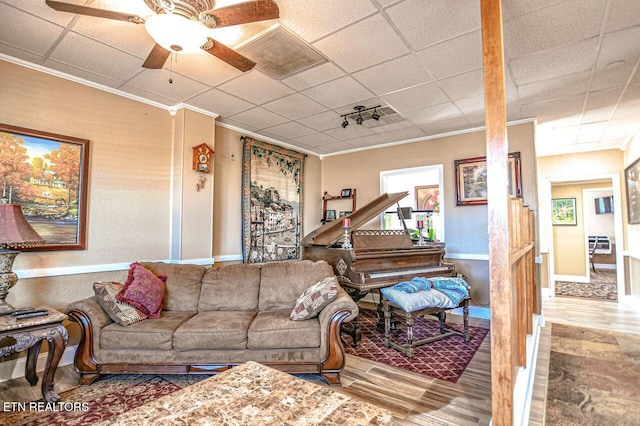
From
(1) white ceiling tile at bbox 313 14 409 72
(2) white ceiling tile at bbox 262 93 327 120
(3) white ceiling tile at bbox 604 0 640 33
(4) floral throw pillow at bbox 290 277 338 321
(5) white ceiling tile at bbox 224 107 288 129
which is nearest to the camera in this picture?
(3) white ceiling tile at bbox 604 0 640 33

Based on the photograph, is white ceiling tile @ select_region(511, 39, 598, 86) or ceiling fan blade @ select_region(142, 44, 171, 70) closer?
ceiling fan blade @ select_region(142, 44, 171, 70)

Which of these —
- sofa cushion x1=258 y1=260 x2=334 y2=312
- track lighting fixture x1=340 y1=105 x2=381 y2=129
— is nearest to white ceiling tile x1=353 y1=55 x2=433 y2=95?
track lighting fixture x1=340 y1=105 x2=381 y2=129

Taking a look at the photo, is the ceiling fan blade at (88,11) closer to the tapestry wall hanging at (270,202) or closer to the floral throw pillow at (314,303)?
the floral throw pillow at (314,303)

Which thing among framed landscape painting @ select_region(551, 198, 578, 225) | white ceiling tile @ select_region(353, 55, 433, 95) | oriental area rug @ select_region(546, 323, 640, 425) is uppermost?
white ceiling tile @ select_region(353, 55, 433, 95)

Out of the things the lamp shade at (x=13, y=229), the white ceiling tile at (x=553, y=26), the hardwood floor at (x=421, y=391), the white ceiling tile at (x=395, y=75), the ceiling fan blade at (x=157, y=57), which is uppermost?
the white ceiling tile at (x=395, y=75)

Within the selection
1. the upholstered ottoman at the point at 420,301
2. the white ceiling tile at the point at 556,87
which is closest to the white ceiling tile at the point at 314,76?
the white ceiling tile at the point at 556,87

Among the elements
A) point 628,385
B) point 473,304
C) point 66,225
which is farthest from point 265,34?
point 473,304

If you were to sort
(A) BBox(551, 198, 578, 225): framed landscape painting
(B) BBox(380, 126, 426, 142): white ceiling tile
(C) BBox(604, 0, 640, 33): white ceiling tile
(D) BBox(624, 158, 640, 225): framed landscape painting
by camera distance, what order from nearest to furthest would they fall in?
(C) BBox(604, 0, 640, 33): white ceiling tile
(D) BBox(624, 158, 640, 225): framed landscape painting
(B) BBox(380, 126, 426, 142): white ceiling tile
(A) BBox(551, 198, 578, 225): framed landscape painting

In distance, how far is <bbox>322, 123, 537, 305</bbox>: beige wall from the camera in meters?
4.17

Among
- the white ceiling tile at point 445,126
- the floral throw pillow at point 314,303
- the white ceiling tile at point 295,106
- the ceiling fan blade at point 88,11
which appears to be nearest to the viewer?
the ceiling fan blade at point 88,11

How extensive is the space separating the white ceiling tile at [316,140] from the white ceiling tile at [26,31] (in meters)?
3.21

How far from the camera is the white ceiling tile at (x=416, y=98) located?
3.31 m

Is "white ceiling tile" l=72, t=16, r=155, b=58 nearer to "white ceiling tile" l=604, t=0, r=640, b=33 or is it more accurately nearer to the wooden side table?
the wooden side table

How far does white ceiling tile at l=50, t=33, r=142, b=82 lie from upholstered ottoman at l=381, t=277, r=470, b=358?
3405mm
